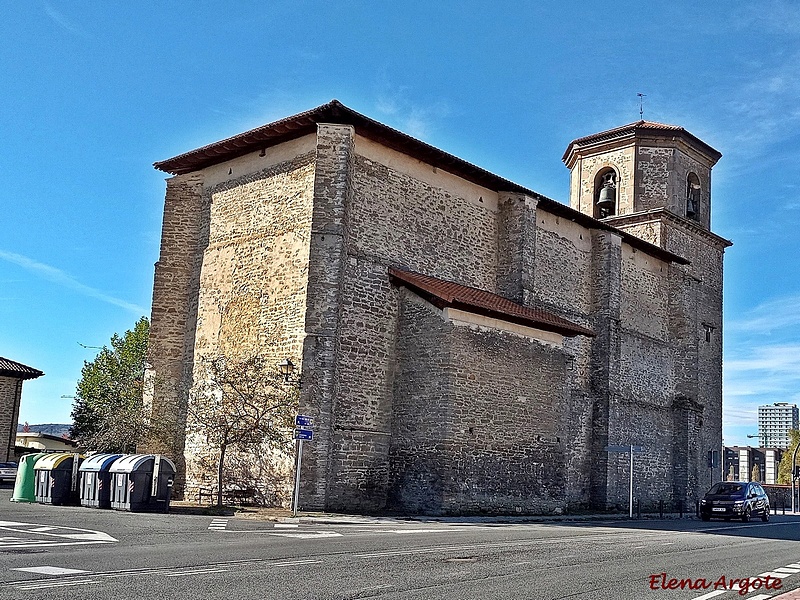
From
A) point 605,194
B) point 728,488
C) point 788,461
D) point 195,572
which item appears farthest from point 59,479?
point 788,461

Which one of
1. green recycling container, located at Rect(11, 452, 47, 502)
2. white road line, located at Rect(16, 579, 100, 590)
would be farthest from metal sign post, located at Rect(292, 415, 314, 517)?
white road line, located at Rect(16, 579, 100, 590)

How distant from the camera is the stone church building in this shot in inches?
802

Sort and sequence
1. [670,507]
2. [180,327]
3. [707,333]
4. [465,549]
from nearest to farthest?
1. [465,549]
2. [180,327]
3. [670,507]
4. [707,333]

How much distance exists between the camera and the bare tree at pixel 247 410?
65.2 feet

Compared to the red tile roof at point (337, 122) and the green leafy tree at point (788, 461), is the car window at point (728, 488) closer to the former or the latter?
the red tile roof at point (337, 122)

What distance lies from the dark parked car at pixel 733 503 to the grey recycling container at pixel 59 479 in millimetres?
17532

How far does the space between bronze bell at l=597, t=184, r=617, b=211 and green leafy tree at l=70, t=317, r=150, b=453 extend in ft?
58.7

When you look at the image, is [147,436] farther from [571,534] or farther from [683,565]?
[683,565]

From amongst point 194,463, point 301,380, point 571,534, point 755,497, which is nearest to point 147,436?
point 194,463

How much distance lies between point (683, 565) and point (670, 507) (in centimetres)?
2173

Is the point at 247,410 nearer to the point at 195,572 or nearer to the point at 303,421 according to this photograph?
the point at 303,421

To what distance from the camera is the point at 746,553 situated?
41.7ft

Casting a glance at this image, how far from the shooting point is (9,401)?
36312 mm

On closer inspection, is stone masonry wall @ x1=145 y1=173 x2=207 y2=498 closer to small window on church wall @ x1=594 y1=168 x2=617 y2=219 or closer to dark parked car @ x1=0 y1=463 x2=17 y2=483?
dark parked car @ x1=0 y1=463 x2=17 y2=483
